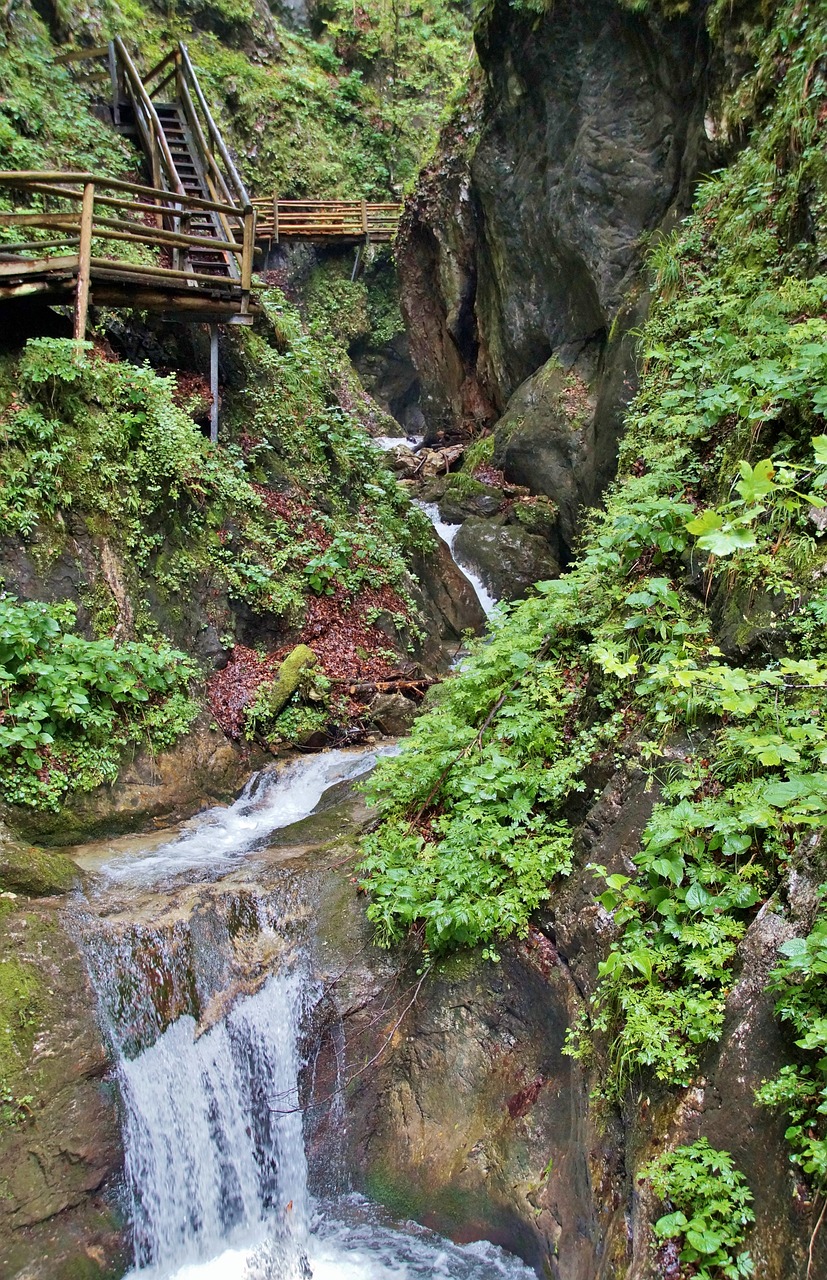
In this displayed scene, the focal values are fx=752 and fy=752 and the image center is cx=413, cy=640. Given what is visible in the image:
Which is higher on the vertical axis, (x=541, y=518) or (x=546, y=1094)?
(x=541, y=518)

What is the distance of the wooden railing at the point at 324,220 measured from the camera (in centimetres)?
2180

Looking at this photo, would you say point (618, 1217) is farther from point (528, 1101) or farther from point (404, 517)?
point (404, 517)

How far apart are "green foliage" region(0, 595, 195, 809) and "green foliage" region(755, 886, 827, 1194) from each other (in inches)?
217

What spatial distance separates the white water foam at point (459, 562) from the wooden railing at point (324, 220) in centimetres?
1185

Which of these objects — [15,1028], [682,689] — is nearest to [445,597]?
[682,689]

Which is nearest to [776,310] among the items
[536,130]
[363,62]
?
[536,130]

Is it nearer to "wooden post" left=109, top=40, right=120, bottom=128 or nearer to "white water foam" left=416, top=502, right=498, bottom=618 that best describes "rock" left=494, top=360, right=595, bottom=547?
"white water foam" left=416, top=502, right=498, bottom=618

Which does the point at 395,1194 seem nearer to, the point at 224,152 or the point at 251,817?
the point at 251,817

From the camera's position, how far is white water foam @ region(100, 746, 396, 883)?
6.09 meters

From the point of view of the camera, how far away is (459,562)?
45.1ft

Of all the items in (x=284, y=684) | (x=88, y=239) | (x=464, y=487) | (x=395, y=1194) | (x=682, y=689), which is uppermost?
(x=88, y=239)

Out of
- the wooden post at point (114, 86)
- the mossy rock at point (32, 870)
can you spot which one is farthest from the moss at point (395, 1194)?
the wooden post at point (114, 86)

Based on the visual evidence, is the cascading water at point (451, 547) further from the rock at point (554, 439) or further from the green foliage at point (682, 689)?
the green foliage at point (682, 689)

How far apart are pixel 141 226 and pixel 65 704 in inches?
224
